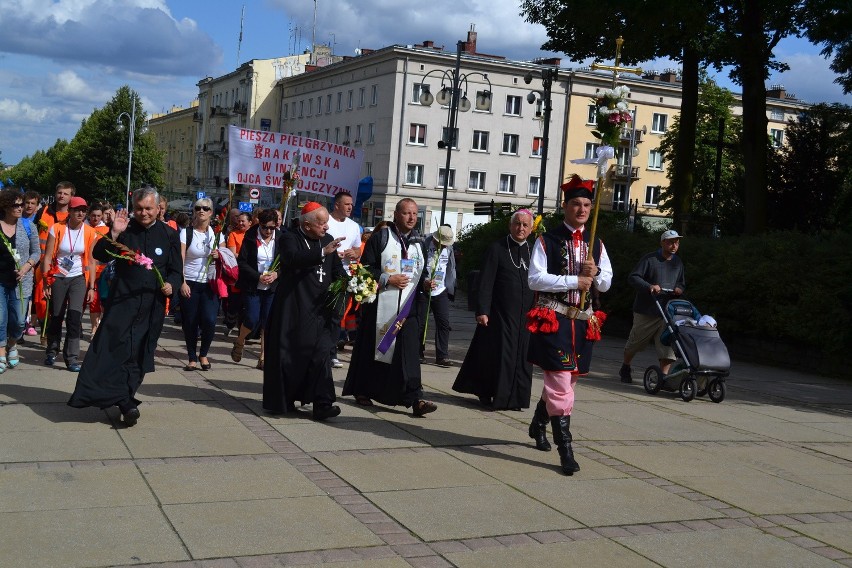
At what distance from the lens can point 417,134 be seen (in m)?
70.8

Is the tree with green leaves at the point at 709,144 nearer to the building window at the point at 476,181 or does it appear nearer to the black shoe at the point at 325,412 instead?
the building window at the point at 476,181

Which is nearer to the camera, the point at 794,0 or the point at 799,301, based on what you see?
the point at 799,301

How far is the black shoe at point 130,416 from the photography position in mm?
8211

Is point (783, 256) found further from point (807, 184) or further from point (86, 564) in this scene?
point (807, 184)

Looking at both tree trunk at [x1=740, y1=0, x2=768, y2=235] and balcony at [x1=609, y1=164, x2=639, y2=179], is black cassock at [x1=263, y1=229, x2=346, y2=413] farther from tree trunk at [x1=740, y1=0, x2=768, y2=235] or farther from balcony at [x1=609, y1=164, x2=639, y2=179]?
balcony at [x1=609, y1=164, x2=639, y2=179]

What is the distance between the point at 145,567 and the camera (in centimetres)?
504

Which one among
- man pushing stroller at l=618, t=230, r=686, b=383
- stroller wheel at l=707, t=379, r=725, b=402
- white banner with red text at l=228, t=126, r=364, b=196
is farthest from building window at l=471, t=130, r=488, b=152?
stroller wheel at l=707, t=379, r=725, b=402

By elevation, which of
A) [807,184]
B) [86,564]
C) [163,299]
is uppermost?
[807,184]

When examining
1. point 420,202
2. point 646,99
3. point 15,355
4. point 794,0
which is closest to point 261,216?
point 15,355

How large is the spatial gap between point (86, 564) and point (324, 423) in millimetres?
4011

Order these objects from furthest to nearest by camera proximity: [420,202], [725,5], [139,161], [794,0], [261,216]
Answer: [139,161] → [420,202] → [725,5] → [794,0] → [261,216]

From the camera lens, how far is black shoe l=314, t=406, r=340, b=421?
354 inches

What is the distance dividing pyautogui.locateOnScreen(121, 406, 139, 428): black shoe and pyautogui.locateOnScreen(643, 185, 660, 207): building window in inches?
2819

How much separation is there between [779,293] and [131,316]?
1137 centimetres
